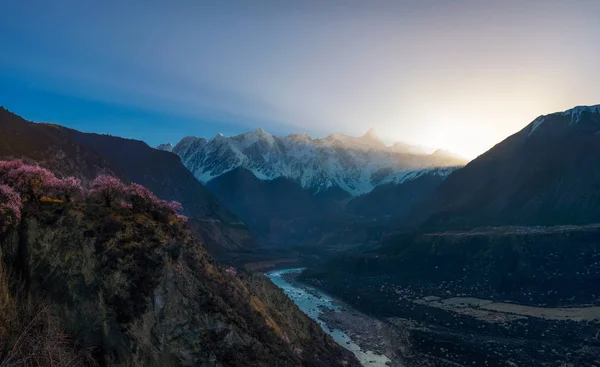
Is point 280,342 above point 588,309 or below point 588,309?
above

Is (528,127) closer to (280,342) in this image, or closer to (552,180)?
(552,180)

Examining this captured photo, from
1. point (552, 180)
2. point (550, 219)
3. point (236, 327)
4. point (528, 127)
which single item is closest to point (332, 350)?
point (236, 327)

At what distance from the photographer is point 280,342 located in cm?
3116

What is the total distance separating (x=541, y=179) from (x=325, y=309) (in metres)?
106

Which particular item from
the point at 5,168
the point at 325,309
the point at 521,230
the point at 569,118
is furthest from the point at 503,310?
the point at 569,118

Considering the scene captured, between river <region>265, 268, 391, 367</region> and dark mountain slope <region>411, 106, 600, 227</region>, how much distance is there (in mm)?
62335

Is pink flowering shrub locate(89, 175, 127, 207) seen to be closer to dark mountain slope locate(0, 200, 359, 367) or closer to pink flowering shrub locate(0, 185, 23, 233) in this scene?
dark mountain slope locate(0, 200, 359, 367)

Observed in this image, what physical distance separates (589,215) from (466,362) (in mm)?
93889

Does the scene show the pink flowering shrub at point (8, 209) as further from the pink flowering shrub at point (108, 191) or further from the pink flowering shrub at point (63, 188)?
the pink flowering shrub at point (108, 191)

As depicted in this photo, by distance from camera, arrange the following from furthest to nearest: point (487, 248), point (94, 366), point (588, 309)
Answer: point (487, 248) → point (588, 309) → point (94, 366)

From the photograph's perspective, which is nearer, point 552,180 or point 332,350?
point 332,350

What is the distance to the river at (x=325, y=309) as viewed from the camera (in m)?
59.7

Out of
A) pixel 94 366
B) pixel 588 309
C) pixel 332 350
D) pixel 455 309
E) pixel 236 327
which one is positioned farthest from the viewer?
pixel 455 309

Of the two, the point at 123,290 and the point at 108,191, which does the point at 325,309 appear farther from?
the point at 123,290
